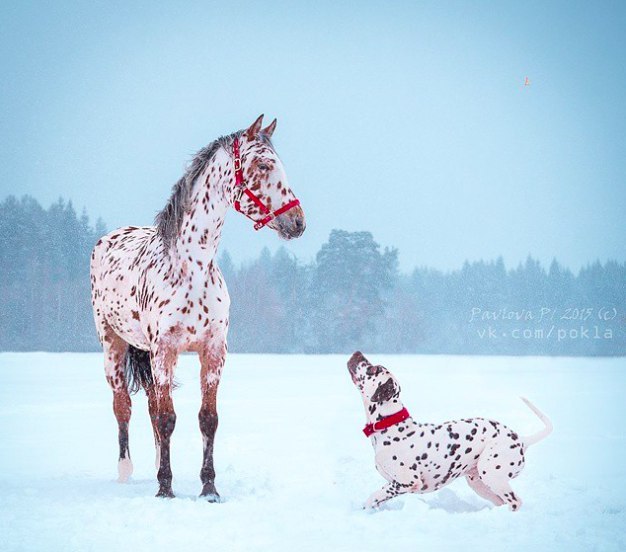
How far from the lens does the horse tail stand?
6.43m

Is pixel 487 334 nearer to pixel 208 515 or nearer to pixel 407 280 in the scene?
pixel 407 280

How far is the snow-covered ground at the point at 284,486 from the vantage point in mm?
4312

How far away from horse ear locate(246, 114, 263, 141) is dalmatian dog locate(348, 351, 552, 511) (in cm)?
167

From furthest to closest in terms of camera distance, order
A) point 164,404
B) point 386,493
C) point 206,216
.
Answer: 1. point 206,216
2. point 164,404
3. point 386,493

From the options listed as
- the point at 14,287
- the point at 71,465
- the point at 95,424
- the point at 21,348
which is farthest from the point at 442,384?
the point at 14,287

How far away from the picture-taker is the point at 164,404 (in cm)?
520

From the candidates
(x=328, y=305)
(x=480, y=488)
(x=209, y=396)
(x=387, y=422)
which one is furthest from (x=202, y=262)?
(x=328, y=305)

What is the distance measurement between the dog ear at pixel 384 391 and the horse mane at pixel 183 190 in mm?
1805

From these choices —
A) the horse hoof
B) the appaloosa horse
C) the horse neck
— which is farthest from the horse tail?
the horse neck

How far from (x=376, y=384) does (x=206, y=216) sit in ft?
5.54

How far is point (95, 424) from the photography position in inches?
370

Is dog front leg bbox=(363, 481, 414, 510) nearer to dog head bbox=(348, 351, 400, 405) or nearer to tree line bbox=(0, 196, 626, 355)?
dog head bbox=(348, 351, 400, 405)

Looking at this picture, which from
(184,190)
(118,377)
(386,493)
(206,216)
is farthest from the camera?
(118,377)

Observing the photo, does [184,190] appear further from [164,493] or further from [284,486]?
[284,486]
